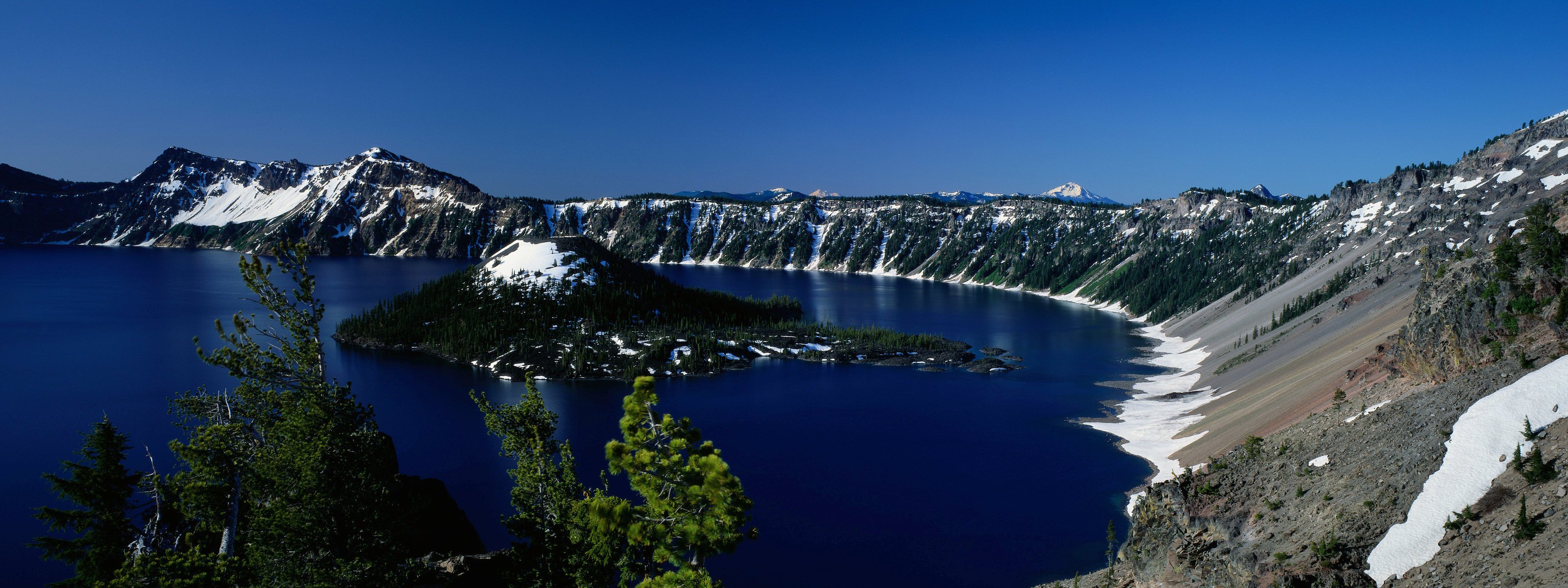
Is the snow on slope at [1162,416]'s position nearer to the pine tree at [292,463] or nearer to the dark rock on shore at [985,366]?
the dark rock on shore at [985,366]

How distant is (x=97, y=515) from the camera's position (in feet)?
84.3

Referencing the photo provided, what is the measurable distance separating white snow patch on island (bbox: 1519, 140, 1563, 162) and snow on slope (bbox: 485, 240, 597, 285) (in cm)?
12803

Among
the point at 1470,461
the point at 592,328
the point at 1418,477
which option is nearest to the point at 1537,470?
the point at 1470,461

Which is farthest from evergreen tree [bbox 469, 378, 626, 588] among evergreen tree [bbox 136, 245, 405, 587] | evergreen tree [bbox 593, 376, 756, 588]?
evergreen tree [bbox 593, 376, 756, 588]

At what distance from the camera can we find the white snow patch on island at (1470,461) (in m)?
19.7

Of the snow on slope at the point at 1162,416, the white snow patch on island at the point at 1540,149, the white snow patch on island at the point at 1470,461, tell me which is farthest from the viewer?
the white snow patch on island at the point at 1540,149

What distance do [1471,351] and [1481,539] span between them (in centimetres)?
1473

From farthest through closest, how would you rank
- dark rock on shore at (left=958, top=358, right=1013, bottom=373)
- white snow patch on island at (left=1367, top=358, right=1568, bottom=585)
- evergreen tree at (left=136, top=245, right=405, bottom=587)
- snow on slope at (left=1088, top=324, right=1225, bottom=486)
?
dark rock on shore at (left=958, top=358, right=1013, bottom=373)
snow on slope at (left=1088, top=324, right=1225, bottom=486)
evergreen tree at (left=136, top=245, right=405, bottom=587)
white snow patch on island at (left=1367, top=358, right=1568, bottom=585)

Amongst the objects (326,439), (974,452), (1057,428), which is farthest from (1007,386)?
(326,439)

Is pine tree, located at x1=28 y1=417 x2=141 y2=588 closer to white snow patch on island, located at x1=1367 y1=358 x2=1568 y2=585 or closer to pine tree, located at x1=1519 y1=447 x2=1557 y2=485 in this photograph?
white snow patch on island, located at x1=1367 y1=358 x2=1568 y2=585

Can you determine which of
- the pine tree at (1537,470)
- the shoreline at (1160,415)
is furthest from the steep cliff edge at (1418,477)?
the shoreline at (1160,415)

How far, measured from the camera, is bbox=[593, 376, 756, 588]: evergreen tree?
16297 millimetres

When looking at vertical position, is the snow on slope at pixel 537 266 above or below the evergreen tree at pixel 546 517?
above

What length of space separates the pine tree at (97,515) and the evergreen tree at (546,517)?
40.7 feet
